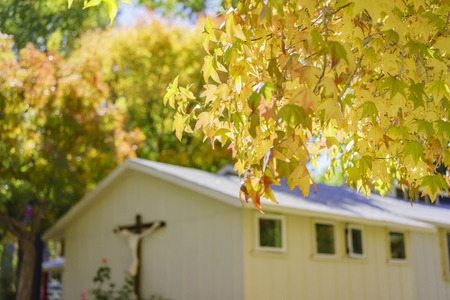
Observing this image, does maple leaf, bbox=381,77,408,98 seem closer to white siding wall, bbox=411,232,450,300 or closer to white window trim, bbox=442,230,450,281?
white siding wall, bbox=411,232,450,300

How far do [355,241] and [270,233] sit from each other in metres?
3.44

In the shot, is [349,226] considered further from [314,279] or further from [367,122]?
[367,122]

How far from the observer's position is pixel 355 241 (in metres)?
16.6

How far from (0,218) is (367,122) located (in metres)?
15.7

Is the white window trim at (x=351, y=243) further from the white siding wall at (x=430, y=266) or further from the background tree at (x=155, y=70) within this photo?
the background tree at (x=155, y=70)

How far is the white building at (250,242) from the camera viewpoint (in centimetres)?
1400

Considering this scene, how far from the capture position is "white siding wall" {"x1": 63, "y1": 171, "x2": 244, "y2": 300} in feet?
46.3

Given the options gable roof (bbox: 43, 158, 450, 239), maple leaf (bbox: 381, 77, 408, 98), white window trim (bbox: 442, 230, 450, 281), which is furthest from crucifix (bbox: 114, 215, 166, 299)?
maple leaf (bbox: 381, 77, 408, 98)

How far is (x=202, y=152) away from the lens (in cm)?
2922

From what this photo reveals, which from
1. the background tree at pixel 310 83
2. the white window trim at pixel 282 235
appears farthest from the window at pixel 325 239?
the background tree at pixel 310 83

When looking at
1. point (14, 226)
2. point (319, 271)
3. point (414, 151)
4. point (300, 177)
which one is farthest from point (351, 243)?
point (300, 177)

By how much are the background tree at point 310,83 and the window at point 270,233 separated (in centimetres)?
877

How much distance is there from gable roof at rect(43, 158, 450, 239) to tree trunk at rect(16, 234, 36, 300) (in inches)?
30.6

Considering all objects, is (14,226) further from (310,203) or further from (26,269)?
(310,203)
